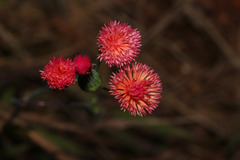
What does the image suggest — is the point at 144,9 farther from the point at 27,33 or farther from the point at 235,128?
the point at 235,128

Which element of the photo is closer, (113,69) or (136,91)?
(136,91)

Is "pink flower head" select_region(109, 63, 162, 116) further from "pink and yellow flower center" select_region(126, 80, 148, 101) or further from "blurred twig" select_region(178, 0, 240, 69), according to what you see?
"blurred twig" select_region(178, 0, 240, 69)

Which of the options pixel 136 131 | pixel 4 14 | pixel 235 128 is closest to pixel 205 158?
pixel 235 128

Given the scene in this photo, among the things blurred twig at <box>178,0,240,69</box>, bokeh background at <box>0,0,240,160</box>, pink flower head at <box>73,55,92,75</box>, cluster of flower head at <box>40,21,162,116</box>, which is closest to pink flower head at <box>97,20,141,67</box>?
cluster of flower head at <box>40,21,162,116</box>

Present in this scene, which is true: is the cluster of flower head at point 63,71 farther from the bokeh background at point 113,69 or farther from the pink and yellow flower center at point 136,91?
the bokeh background at point 113,69

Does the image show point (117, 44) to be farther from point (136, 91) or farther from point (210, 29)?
point (210, 29)

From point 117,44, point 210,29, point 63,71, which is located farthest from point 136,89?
point 210,29
